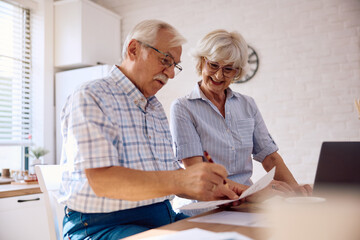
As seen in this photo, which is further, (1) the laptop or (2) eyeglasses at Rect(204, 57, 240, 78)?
(2) eyeglasses at Rect(204, 57, 240, 78)

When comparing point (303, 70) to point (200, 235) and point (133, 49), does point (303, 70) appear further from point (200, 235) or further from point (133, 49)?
point (200, 235)

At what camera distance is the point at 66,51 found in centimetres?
420

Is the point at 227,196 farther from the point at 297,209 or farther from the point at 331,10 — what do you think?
the point at 331,10

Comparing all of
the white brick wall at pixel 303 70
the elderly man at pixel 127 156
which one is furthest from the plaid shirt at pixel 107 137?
the white brick wall at pixel 303 70

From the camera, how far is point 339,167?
1.19 m

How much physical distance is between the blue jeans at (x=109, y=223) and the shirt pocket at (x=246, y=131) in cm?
77

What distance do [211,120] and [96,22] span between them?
10.0 ft

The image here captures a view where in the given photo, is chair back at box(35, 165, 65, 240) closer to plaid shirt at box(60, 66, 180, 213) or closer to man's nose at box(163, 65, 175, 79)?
plaid shirt at box(60, 66, 180, 213)

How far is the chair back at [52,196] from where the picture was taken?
153 cm

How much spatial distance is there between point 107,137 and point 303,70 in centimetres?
293

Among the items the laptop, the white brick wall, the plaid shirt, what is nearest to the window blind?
the white brick wall

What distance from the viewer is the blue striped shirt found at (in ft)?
5.64

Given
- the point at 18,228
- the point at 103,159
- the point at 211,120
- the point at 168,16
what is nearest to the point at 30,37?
the point at 168,16

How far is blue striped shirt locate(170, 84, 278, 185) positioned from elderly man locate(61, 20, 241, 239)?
29 cm
